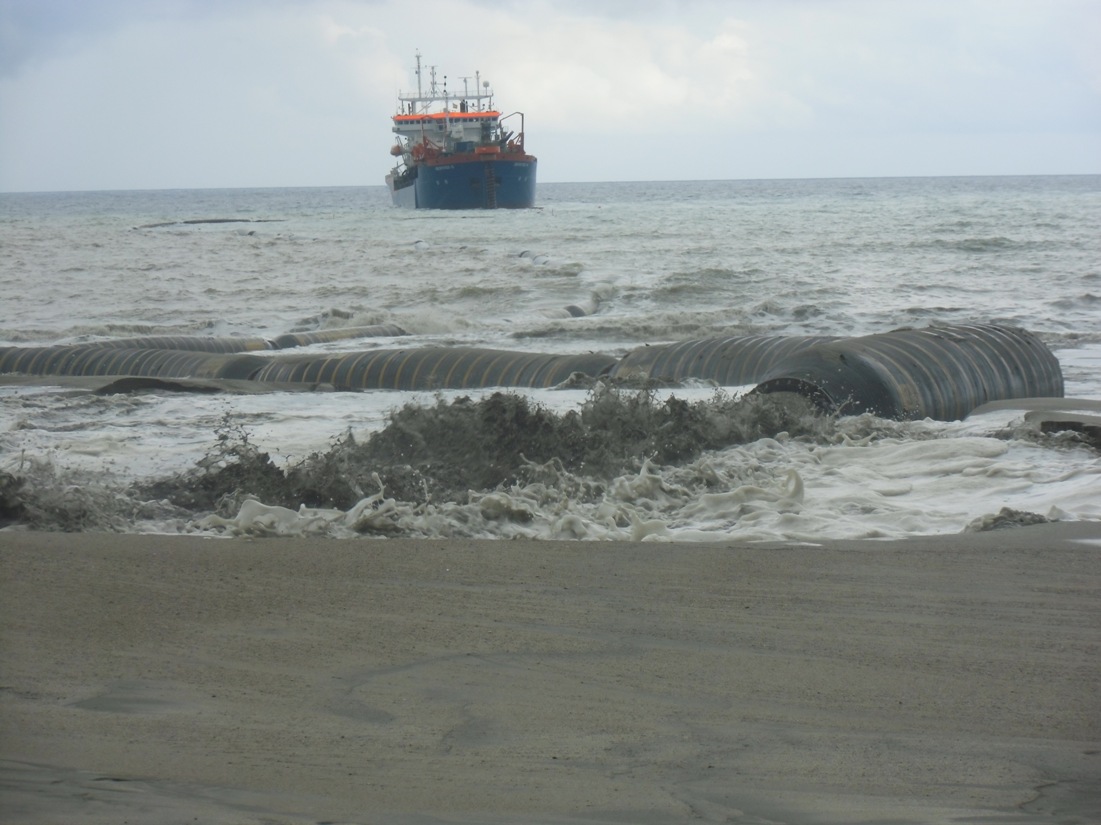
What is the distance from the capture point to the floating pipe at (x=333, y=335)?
14.8 metres

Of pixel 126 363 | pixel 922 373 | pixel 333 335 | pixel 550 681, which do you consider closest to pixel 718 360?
pixel 922 373

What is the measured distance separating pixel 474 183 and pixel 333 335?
46.1 m

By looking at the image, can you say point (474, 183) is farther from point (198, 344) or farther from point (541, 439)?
point (541, 439)

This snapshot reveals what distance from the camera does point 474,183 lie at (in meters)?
59.9

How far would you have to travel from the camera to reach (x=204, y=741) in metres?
2.55

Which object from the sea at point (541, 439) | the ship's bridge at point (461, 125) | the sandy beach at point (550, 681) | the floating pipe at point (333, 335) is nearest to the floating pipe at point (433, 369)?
the sea at point (541, 439)

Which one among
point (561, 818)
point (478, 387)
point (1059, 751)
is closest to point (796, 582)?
point (1059, 751)

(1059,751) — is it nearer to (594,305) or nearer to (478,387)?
(478,387)

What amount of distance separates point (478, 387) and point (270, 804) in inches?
321

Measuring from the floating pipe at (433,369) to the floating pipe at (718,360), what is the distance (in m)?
0.51

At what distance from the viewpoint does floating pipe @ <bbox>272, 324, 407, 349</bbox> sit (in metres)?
14.8

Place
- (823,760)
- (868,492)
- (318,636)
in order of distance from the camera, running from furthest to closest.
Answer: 1. (868,492)
2. (318,636)
3. (823,760)

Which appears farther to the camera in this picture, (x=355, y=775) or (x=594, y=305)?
(x=594, y=305)

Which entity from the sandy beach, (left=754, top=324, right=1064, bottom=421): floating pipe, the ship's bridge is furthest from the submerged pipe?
the ship's bridge
